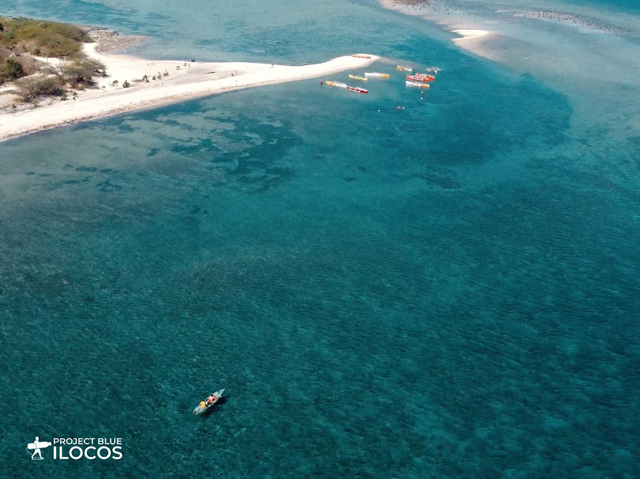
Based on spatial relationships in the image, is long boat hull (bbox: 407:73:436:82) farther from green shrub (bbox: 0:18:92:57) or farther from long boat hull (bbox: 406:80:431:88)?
green shrub (bbox: 0:18:92:57)

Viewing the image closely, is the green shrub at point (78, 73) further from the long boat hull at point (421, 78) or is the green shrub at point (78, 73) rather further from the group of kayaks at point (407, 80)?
the long boat hull at point (421, 78)

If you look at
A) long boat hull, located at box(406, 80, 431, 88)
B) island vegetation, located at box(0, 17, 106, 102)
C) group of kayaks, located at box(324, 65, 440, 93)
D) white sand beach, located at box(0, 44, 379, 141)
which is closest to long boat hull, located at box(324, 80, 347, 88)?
group of kayaks, located at box(324, 65, 440, 93)

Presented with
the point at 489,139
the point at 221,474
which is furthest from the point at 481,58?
the point at 221,474

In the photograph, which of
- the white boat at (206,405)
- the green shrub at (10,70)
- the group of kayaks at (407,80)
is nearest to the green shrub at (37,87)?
the green shrub at (10,70)

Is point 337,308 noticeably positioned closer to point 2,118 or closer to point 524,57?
point 2,118

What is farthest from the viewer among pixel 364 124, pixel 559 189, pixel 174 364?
pixel 364 124

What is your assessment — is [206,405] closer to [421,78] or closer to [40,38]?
[421,78]
